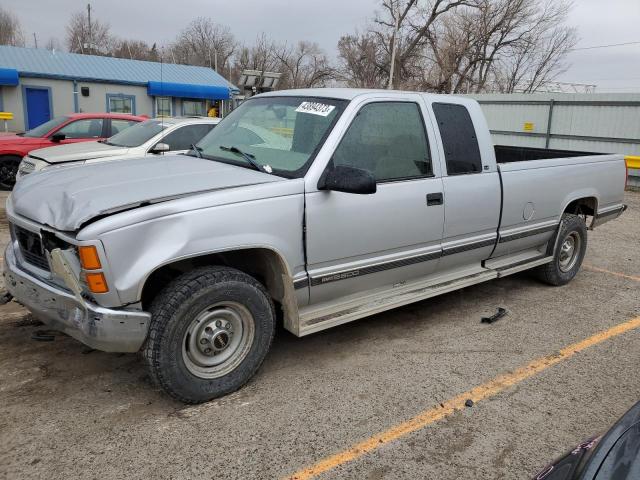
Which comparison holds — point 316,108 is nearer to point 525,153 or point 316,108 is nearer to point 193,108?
point 525,153

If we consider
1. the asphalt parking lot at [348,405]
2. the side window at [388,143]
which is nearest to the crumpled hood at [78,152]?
the asphalt parking lot at [348,405]

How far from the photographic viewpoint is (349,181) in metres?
3.36

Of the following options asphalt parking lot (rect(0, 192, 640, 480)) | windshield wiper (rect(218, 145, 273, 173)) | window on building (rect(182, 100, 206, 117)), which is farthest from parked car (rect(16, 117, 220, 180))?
window on building (rect(182, 100, 206, 117))

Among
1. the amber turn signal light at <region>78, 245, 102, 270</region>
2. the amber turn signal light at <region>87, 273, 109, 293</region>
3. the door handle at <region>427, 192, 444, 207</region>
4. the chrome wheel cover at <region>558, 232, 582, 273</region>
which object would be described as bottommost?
the chrome wheel cover at <region>558, 232, 582, 273</region>

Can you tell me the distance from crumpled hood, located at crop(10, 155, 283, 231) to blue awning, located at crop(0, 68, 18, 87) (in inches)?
1020

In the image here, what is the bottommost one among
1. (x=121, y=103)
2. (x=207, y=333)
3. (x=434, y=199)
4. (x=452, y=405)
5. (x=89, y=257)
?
(x=452, y=405)

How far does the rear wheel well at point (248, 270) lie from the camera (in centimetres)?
329

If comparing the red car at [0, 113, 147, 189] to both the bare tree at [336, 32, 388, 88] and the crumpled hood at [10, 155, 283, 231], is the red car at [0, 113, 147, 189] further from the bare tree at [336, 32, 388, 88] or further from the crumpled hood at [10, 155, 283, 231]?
the bare tree at [336, 32, 388, 88]

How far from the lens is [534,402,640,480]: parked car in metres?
1.54

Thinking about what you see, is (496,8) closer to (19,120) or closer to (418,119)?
(19,120)

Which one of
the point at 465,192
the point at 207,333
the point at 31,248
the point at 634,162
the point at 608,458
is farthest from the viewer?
the point at 634,162

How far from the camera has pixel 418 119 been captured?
167 inches

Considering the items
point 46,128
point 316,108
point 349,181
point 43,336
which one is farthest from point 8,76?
point 349,181

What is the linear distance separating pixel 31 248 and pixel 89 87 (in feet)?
92.2
